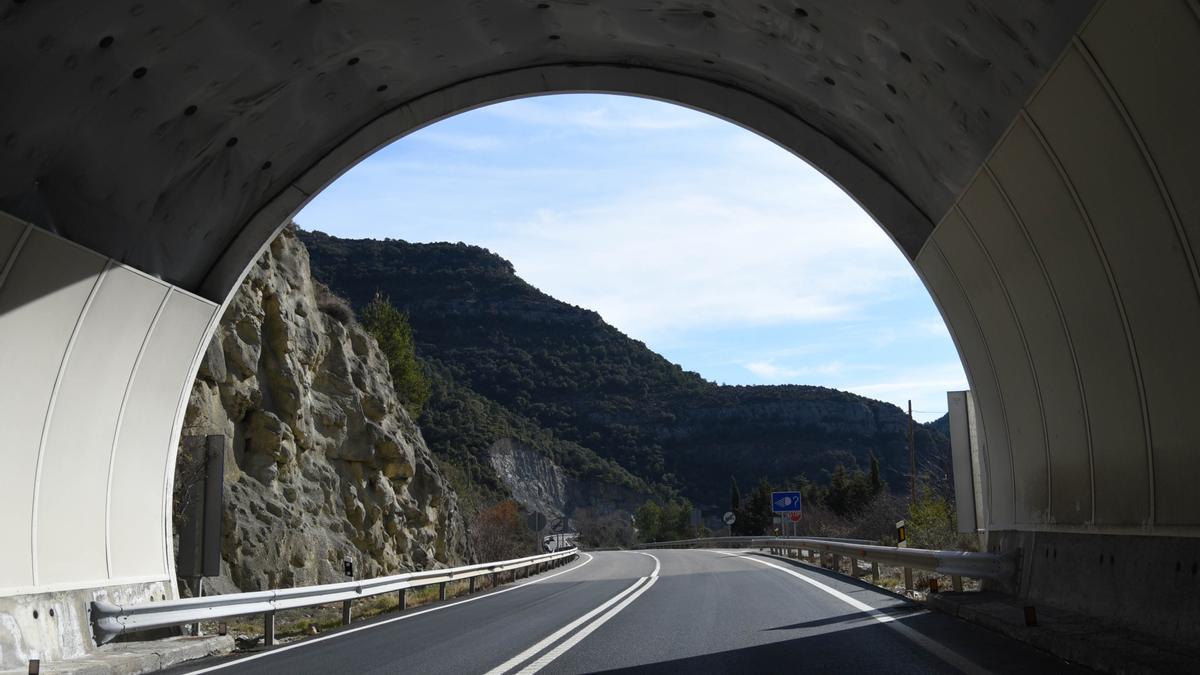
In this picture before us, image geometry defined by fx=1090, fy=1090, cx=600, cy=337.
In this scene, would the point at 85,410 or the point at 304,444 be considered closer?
the point at 85,410

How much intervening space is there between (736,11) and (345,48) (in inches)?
163

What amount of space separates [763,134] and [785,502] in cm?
3575

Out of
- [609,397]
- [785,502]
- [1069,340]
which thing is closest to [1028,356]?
[1069,340]

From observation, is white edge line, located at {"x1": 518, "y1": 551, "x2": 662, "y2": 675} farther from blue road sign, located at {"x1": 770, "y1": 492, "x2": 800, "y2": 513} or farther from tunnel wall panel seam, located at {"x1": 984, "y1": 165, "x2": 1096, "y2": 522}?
blue road sign, located at {"x1": 770, "y1": 492, "x2": 800, "y2": 513}

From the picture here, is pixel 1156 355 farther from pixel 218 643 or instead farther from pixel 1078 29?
pixel 218 643

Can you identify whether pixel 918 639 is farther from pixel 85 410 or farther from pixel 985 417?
pixel 85 410

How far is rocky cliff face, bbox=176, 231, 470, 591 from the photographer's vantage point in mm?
25172

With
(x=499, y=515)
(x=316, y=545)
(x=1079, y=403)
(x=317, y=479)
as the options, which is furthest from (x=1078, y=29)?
(x=499, y=515)

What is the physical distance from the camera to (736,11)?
11430 millimetres

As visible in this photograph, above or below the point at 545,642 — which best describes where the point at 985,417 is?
above

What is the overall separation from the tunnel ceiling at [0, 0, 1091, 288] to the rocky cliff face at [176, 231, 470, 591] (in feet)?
40.3

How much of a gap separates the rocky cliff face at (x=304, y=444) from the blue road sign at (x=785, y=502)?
1533 centimetres

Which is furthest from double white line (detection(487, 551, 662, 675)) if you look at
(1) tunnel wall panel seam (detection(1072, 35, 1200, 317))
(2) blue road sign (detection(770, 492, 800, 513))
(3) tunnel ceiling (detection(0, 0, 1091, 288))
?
(2) blue road sign (detection(770, 492, 800, 513))

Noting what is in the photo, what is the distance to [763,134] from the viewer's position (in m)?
14.1
